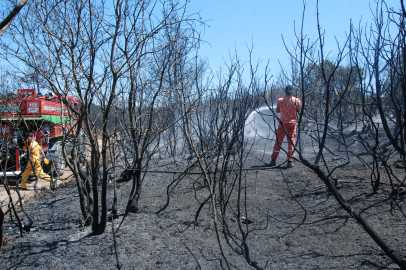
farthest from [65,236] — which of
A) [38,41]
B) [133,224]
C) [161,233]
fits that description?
[38,41]

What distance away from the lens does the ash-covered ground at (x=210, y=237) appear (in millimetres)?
2941

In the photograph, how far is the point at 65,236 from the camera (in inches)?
141

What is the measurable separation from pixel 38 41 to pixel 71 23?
0.44m

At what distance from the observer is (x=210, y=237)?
11.6 ft

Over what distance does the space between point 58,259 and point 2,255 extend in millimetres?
699

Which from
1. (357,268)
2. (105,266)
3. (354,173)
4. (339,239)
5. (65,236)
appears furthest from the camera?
(354,173)

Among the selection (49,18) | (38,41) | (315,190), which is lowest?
(315,190)

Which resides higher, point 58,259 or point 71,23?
point 71,23

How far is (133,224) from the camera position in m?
3.89

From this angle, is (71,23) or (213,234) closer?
(71,23)

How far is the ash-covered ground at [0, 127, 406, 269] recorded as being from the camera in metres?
2.94

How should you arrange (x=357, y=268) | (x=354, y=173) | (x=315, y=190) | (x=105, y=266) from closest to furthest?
1. (x=357, y=268)
2. (x=105, y=266)
3. (x=315, y=190)
4. (x=354, y=173)

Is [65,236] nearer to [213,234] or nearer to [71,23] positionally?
[213,234]

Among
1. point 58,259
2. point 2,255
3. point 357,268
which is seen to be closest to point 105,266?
point 58,259
